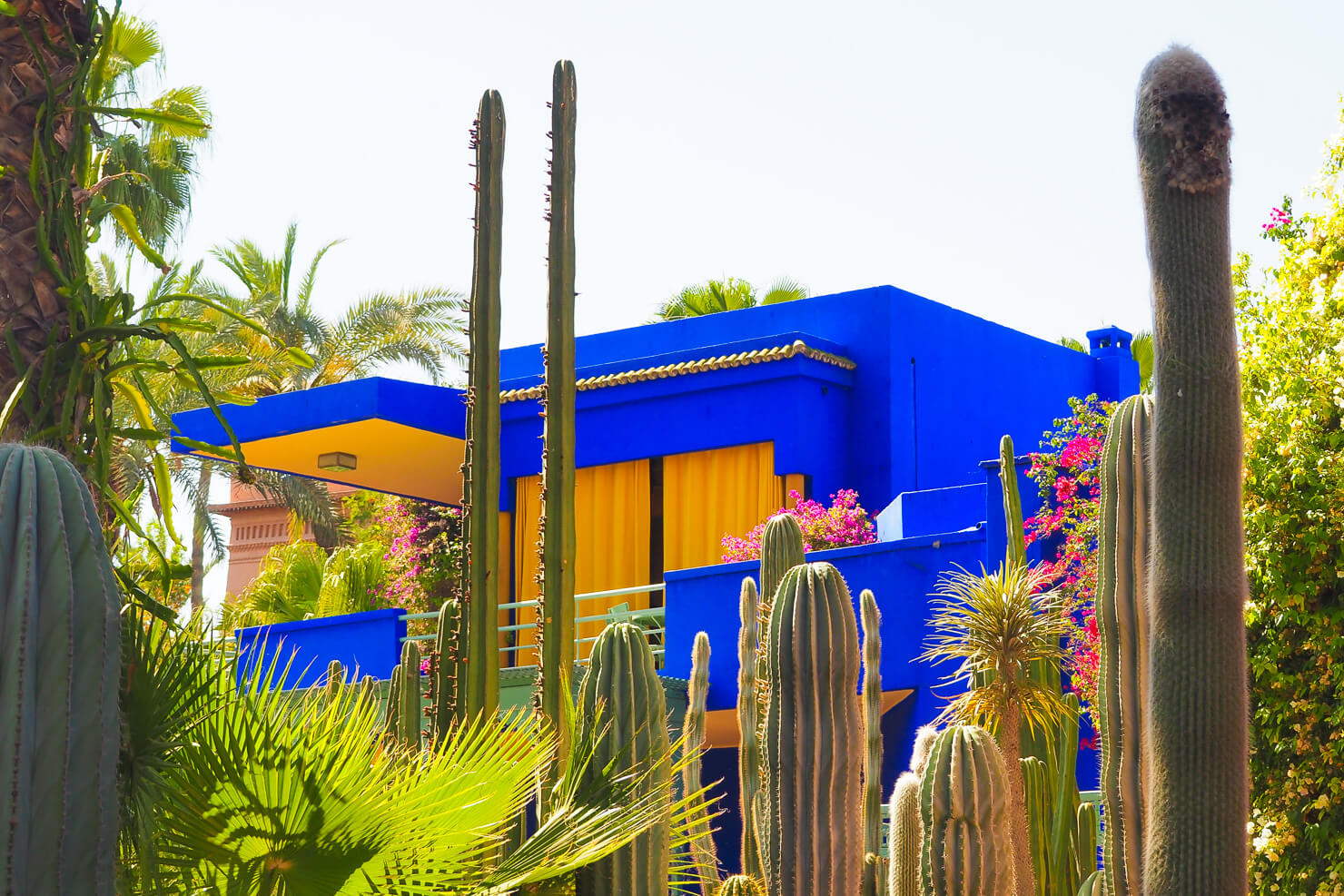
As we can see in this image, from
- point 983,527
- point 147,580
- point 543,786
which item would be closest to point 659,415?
point 983,527

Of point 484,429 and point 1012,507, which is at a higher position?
point 1012,507

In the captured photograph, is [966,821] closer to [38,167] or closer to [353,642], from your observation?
[38,167]

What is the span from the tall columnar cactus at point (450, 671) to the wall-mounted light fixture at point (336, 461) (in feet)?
31.9

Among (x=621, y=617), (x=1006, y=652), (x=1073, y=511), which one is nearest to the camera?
(x=1006, y=652)

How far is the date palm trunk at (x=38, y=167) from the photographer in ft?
12.1

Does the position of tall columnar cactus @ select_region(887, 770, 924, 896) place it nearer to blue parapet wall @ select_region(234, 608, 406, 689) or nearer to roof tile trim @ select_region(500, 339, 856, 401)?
roof tile trim @ select_region(500, 339, 856, 401)

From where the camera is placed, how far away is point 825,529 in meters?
14.4

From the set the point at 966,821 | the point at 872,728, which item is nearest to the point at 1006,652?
the point at 872,728

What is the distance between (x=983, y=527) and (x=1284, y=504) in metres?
4.24

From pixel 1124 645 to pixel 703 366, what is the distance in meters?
10.4

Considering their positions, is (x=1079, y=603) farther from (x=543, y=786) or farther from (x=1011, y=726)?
(x=543, y=786)

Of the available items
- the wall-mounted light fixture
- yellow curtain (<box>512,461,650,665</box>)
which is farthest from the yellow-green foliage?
the wall-mounted light fixture

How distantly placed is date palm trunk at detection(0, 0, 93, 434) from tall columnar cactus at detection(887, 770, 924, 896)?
4751mm

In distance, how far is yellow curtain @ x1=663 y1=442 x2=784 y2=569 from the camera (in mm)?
15789
